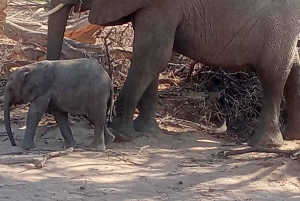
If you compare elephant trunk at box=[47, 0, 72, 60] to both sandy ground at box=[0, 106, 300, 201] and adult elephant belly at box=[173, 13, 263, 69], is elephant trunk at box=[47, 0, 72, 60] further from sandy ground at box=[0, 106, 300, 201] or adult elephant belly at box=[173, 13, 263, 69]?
adult elephant belly at box=[173, 13, 263, 69]

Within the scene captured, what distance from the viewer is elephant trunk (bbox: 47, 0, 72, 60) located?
21.4ft

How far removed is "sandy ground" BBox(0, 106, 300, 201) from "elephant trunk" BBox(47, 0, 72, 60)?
2.97 feet

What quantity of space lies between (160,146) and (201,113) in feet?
5.39

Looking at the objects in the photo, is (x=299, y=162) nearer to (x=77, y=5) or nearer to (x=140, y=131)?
(x=140, y=131)

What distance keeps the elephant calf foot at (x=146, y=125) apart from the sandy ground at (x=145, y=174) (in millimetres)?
335

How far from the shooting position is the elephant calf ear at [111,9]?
20.7 ft

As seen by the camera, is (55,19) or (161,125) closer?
(55,19)

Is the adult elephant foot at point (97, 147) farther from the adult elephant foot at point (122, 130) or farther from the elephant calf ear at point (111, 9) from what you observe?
the elephant calf ear at point (111, 9)

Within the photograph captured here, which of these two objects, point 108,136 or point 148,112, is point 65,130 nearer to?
point 108,136

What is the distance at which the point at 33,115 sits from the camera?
559 centimetres

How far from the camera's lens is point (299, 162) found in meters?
Answer: 5.54

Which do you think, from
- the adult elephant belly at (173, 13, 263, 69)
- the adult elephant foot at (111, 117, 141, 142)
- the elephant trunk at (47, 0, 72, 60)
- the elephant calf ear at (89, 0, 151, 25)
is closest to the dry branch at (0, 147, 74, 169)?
the adult elephant foot at (111, 117, 141, 142)

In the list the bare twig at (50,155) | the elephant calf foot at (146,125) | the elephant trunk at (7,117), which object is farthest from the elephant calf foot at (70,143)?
the elephant calf foot at (146,125)

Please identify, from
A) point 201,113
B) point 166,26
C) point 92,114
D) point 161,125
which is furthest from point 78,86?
point 201,113
